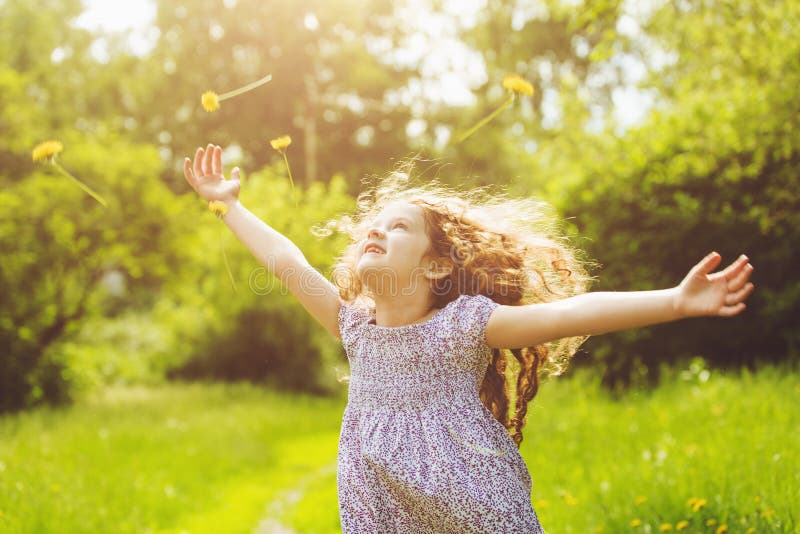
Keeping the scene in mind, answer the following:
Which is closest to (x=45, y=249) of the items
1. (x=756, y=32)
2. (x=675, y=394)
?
(x=675, y=394)

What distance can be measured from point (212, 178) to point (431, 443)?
1.26 m

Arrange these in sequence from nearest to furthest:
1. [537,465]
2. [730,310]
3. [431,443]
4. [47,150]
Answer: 1. [730,310]
2. [431,443]
3. [47,150]
4. [537,465]

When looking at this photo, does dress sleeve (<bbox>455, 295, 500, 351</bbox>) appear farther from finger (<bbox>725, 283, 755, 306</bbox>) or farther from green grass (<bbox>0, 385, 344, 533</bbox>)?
green grass (<bbox>0, 385, 344, 533</bbox>)

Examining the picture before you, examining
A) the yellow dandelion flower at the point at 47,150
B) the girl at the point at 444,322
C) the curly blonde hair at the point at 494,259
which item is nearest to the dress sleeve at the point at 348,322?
the girl at the point at 444,322

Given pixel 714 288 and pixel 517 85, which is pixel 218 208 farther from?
pixel 714 288

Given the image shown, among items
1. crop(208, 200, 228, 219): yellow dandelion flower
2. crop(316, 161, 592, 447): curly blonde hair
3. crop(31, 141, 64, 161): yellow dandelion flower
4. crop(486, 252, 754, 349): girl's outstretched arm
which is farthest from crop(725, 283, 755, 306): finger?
crop(31, 141, 64, 161): yellow dandelion flower

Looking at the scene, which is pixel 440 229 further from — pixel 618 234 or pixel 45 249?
pixel 45 249

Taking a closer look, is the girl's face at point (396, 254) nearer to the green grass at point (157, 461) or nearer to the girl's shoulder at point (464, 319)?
the girl's shoulder at point (464, 319)

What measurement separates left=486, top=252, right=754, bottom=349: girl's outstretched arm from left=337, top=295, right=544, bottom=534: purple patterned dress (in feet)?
0.32

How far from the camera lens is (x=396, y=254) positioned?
2389 mm

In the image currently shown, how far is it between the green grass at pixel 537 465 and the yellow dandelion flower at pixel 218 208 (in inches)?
68.7

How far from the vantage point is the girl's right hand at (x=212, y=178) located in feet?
8.84

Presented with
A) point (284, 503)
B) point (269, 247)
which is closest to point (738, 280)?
point (269, 247)

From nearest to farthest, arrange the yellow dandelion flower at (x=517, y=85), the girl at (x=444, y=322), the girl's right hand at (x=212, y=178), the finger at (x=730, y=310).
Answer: the finger at (x=730, y=310) → the girl at (x=444, y=322) → the yellow dandelion flower at (x=517, y=85) → the girl's right hand at (x=212, y=178)
